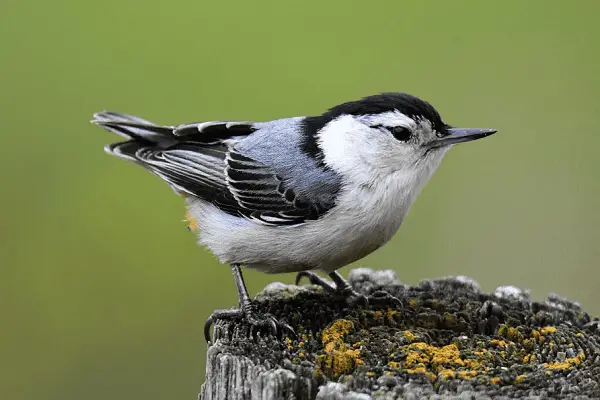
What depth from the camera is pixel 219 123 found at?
12.6ft

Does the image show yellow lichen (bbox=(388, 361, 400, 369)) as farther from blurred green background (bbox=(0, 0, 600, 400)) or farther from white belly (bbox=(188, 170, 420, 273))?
blurred green background (bbox=(0, 0, 600, 400))

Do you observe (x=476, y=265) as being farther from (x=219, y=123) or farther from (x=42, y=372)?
(x=42, y=372)

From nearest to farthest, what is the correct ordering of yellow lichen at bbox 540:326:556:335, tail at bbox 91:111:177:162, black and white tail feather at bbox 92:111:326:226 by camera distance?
yellow lichen at bbox 540:326:556:335 < black and white tail feather at bbox 92:111:326:226 < tail at bbox 91:111:177:162

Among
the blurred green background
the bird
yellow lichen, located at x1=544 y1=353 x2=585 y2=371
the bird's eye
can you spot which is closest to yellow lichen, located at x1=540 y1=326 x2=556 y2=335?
yellow lichen, located at x1=544 y1=353 x2=585 y2=371

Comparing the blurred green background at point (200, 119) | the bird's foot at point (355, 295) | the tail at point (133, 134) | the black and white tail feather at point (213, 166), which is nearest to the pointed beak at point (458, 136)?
the black and white tail feather at point (213, 166)

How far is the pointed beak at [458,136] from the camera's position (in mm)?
3400

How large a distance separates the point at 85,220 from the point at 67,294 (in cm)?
56

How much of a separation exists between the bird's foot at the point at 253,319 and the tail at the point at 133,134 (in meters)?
1.10

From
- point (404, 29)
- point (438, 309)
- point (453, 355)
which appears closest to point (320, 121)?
point (438, 309)

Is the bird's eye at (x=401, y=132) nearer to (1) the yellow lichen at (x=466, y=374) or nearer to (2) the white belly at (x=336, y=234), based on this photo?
(2) the white belly at (x=336, y=234)

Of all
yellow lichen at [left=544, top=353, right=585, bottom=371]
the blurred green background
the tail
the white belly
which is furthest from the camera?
the blurred green background

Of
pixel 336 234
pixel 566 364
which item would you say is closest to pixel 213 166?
pixel 336 234

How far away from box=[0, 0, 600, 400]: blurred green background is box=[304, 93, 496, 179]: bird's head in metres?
1.94

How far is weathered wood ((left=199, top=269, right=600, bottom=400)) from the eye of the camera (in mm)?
2361
